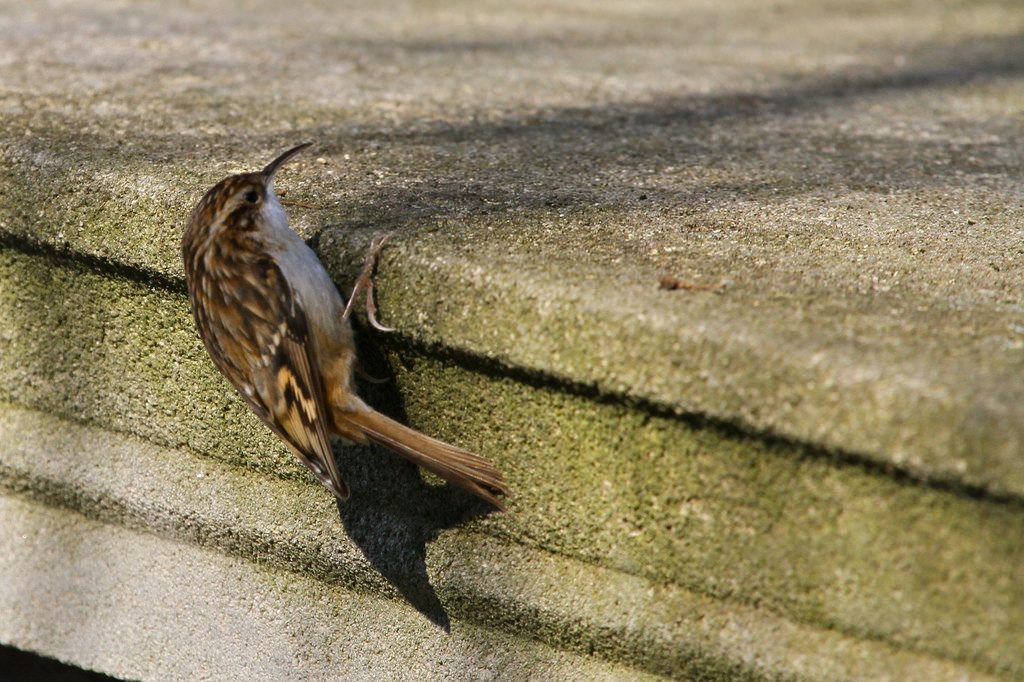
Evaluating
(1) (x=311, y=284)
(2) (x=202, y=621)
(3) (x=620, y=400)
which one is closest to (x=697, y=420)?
(3) (x=620, y=400)

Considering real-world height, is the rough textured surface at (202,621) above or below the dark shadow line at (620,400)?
below

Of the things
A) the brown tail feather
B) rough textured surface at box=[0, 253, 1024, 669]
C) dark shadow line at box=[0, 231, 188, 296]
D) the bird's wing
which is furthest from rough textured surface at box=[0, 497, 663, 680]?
dark shadow line at box=[0, 231, 188, 296]

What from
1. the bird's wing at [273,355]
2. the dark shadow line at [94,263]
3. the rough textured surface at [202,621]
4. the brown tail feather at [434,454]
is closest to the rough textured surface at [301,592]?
the rough textured surface at [202,621]

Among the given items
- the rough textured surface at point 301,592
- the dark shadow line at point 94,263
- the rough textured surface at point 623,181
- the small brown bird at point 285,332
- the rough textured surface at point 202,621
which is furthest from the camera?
the dark shadow line at point 94,263

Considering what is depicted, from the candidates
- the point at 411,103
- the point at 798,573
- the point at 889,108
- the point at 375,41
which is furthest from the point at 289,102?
the point at 798,573

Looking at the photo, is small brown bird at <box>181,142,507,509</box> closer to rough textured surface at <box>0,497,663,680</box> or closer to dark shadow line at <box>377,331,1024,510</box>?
dark shadow line at <box>377,331,1024,510</box>

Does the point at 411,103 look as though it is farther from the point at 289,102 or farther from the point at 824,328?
the point at 824,328

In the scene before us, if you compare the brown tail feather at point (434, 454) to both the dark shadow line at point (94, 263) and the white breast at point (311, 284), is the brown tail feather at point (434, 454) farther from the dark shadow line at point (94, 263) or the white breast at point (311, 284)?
the dark shadow line at point (94, 263)
